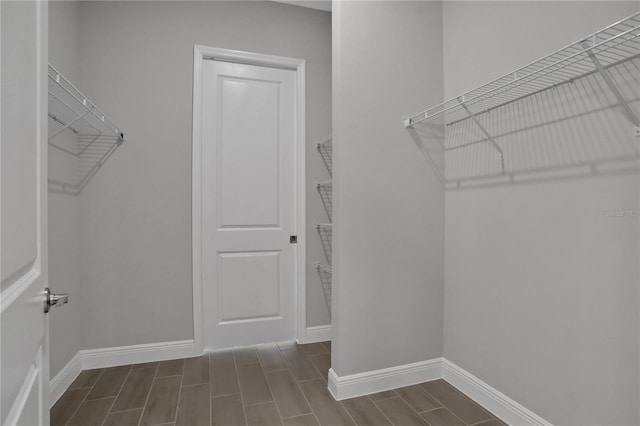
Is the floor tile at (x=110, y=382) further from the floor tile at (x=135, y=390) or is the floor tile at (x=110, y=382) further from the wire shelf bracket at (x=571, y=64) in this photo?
the wire shelf bracket at (x=571, y=64)

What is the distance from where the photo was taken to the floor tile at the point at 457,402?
Result: 1.74 m

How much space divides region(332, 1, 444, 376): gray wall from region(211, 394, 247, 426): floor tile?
575 mm

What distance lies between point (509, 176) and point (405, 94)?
31.3 inches

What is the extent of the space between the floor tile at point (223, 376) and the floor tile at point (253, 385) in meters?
0.04

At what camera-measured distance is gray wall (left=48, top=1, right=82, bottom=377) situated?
1.90 metres

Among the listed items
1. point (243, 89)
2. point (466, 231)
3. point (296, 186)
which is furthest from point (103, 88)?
point (466, 231)

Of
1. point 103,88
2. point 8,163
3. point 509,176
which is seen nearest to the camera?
point 8,163

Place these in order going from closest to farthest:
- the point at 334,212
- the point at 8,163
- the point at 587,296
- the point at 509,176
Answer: the point at 8,163 < the point at 587,296 < the point at 509,176 < the point at 334,212

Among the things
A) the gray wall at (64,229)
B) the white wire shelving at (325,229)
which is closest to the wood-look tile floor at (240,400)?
the gray wall at (64,229)

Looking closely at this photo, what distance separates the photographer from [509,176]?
168 centimetres

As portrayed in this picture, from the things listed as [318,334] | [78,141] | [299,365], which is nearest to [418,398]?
[299,365]

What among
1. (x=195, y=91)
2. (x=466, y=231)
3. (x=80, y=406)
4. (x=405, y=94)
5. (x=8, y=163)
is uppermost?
(x=195, y=91)

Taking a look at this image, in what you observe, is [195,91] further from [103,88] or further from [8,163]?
[8,163]

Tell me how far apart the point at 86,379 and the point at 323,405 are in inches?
60.8
